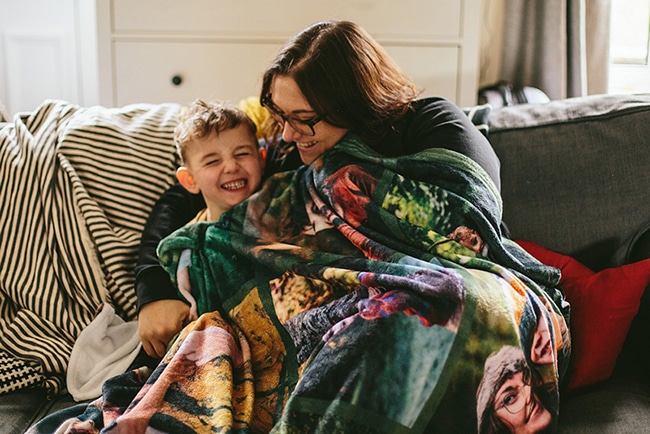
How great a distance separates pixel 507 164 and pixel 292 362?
0.70 metres

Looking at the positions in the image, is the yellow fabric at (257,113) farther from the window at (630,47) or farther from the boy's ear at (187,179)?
the window at (630,47)

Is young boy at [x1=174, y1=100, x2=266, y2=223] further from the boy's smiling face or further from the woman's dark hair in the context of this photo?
the woman's dark hair

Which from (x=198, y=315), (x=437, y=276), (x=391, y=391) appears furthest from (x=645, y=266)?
(x=198, y=315)

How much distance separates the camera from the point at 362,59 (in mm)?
1460

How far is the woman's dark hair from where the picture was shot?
143 centimetres

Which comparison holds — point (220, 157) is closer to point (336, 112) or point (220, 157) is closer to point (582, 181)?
point (336, 112)

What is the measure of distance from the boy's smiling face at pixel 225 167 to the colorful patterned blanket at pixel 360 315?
53 mm

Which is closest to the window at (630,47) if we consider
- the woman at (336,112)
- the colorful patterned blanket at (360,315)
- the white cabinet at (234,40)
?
A: the white cabinet at (234,40)

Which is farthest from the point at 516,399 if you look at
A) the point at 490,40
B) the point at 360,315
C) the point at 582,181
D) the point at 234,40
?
the point at 490,40

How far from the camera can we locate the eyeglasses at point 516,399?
3.65 ft

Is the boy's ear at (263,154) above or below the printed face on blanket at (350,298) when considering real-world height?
above

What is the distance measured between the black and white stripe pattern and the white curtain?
1388mm

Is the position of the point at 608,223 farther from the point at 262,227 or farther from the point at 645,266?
the point at 262,227

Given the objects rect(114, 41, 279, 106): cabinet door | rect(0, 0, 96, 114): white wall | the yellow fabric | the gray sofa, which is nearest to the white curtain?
the gray sofa
